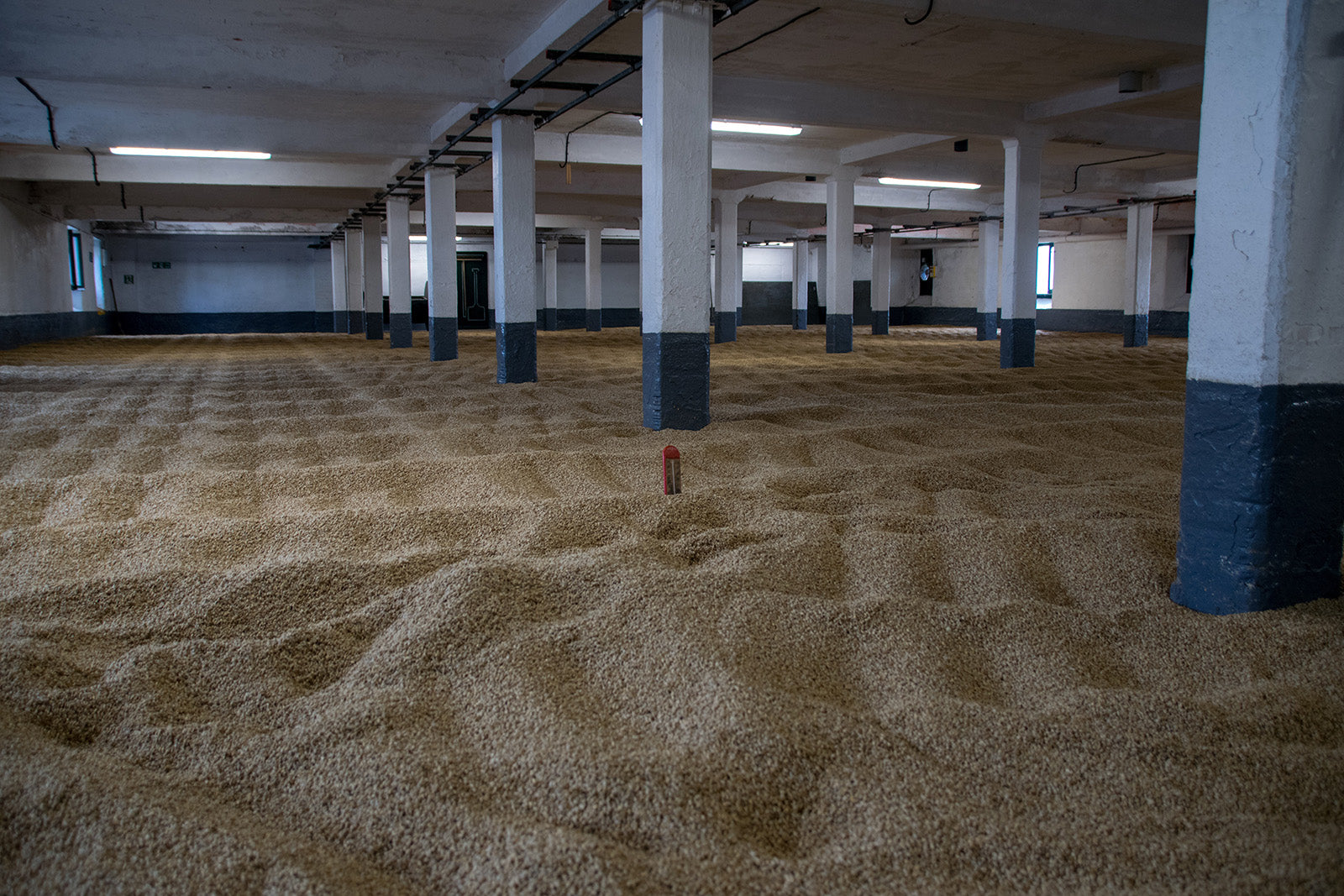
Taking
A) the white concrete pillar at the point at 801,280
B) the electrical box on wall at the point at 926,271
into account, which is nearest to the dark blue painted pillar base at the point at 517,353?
the white concrete pillar at the point at 801,280

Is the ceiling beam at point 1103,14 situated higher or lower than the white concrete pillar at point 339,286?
higher

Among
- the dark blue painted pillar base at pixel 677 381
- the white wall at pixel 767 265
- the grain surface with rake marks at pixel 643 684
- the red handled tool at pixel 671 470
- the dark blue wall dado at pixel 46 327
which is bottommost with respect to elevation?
the grain surface with rake marks at pixel 643 684

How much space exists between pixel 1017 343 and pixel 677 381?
25.0ft

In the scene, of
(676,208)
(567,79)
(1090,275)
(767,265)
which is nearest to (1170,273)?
(1090,275)

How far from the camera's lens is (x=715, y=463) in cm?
557

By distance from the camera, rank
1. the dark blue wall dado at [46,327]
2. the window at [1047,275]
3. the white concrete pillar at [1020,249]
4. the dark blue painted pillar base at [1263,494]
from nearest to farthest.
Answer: the dark blue painted pillar base at [1263,494], the white concrete pillar at [1020,249], the dark blue wall dado at [46,327], the window at [1047,275]

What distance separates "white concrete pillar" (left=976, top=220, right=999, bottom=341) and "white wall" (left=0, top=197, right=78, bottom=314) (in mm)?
18599

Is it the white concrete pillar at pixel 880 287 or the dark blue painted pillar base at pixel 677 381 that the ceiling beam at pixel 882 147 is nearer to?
the dark blue painted pillar base at pixel 677 381

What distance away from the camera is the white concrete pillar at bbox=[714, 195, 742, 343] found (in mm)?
19391

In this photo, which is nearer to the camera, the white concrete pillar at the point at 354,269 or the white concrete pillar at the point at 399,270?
the white concrete pillar at the point at 399,270

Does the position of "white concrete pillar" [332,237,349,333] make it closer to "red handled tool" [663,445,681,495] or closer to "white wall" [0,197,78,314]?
"white wall" [0,197,78,314]

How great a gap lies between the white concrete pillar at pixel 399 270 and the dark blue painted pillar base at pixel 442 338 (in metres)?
2.53

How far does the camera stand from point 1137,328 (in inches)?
765

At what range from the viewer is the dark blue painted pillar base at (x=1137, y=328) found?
1931 centimetres
